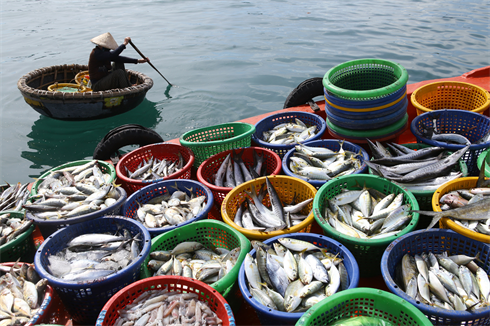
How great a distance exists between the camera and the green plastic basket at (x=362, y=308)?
6.52 ft

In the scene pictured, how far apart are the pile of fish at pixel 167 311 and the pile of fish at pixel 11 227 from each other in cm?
→ 150

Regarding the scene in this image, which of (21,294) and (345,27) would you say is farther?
(345,27)

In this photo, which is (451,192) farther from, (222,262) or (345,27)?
(345,27)

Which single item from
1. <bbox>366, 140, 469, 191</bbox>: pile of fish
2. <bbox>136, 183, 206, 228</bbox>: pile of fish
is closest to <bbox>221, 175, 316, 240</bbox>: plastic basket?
<bbox>136, 183, 206, 228</bbox>: pile of fish

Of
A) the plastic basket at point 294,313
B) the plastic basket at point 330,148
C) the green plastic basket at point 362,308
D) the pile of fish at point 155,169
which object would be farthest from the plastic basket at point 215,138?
the green plastic basket at point 362,308

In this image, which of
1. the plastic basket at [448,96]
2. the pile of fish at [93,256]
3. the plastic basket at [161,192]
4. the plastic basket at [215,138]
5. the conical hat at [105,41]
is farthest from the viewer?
the conical hat at [105,41]

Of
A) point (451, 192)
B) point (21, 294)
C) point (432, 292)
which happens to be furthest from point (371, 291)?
point (21, 294)

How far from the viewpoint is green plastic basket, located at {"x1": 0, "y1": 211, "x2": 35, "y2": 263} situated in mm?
2959

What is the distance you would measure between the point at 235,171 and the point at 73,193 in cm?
181

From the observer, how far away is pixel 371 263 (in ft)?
9.14

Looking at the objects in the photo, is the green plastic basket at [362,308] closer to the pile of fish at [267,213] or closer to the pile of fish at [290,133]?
the pile of fish at [267,213]

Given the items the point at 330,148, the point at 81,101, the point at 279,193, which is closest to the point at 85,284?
the point at 279,193

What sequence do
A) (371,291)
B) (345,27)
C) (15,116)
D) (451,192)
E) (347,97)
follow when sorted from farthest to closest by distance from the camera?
(345,27)
(15,116)
(347,97)
(451,192)
(371,291)

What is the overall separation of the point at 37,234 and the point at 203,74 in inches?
384
